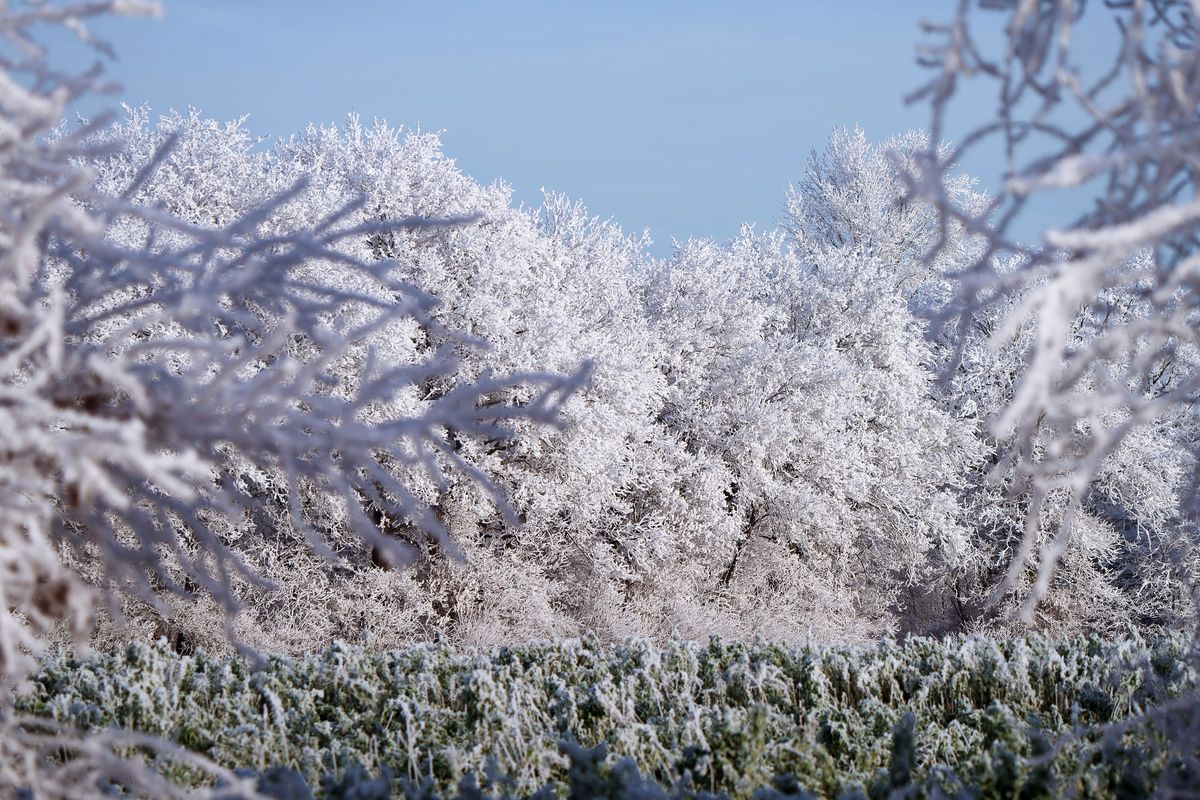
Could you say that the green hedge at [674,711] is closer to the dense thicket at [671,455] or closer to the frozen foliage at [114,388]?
the frozen foliage at [114,388]

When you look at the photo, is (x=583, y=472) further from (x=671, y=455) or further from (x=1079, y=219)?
(x=1079, y=219)

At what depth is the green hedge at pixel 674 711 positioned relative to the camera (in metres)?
4.23

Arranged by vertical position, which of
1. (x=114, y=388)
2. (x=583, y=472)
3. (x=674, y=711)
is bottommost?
(x=674, y=711)

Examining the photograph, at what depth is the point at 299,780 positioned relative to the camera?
3510mm

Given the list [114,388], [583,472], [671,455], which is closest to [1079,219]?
[114,388]

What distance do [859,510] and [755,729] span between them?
19.9 meters

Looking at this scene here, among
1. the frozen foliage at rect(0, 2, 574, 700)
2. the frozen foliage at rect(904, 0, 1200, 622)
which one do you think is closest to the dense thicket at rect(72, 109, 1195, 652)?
the frozen foliage at rect(0, 2, 574, 700)

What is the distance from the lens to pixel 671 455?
21.1m

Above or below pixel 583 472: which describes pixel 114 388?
below

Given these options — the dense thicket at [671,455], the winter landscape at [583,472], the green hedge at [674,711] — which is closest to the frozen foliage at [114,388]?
the winter landscape at [583,472]

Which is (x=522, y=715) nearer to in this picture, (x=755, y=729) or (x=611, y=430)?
(x=755, y=729)

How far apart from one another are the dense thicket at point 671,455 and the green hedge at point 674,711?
956 centimetres

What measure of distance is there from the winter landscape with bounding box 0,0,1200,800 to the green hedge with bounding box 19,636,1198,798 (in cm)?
3

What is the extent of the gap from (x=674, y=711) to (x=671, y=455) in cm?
1551
